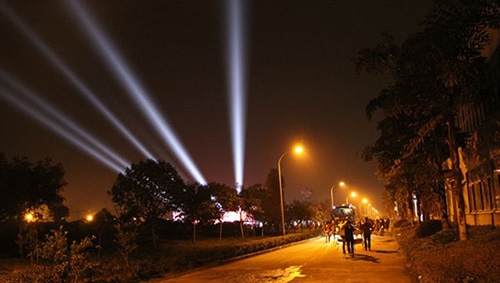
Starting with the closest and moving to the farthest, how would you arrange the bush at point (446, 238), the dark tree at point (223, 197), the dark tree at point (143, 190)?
the bush at point (446, 238)
the dark tree at point (143, 190)
the dark tree at point (223, 197)

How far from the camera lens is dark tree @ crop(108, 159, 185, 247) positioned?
112 ft

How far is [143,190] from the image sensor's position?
3400 cm

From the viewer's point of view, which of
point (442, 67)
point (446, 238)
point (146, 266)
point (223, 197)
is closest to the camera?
point (442, 67)

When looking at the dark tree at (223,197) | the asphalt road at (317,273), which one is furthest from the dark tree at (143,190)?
the asphalt road at (317,273)

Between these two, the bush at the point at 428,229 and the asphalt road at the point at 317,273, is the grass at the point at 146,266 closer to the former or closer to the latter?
the asphalt road at the point at 317,273

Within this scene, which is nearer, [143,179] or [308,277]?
[308,277]

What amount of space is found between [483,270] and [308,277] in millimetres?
5974

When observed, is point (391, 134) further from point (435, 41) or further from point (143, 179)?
point (143, 179)

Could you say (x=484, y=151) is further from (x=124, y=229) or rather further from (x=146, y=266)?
(x=124, y=229)

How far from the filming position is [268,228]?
Answer: 56.8 meters

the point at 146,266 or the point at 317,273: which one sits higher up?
the point at 146,266

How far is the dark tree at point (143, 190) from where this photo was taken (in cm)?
3400

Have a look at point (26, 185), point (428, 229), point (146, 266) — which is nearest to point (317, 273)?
point (146, 266)

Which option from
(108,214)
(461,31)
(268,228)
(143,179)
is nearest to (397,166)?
(461,31)
